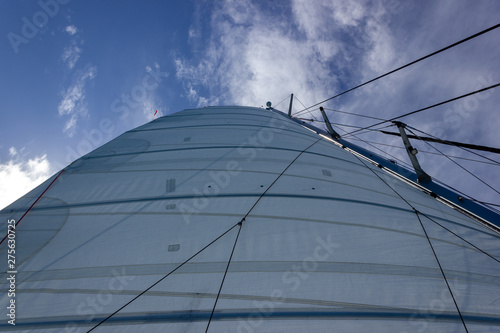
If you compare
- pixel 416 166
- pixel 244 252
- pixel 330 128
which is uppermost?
pixel 330 128

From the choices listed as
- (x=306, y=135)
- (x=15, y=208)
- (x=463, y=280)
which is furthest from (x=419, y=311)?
(x=15, y=208)

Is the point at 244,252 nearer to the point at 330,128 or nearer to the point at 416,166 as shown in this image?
the point at 416,166

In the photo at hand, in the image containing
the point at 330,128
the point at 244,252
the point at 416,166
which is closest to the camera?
the point at 244,252

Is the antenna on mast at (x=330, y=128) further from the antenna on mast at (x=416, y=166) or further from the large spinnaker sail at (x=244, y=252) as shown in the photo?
the antenna on mast at (x=416, y=166)

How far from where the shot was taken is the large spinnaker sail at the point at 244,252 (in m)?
1.94

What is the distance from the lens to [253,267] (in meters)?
2.33

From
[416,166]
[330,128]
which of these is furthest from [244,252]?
[330,128]

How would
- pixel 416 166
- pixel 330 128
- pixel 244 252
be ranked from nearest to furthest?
pixel 244 252 < pixel 416 166 < pixel 330 128

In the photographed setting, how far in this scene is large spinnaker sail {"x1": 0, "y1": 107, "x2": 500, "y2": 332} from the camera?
1.94 metres

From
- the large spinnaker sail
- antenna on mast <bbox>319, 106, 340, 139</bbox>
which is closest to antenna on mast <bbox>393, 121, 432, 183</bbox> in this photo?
the large spinnaker sail

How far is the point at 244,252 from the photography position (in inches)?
97.5

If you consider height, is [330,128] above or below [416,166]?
above

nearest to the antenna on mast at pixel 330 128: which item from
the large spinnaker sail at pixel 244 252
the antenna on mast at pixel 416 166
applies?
the large spinnaker sail at pixel 244 252

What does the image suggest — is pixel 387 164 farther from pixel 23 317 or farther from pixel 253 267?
pixel 23 317
